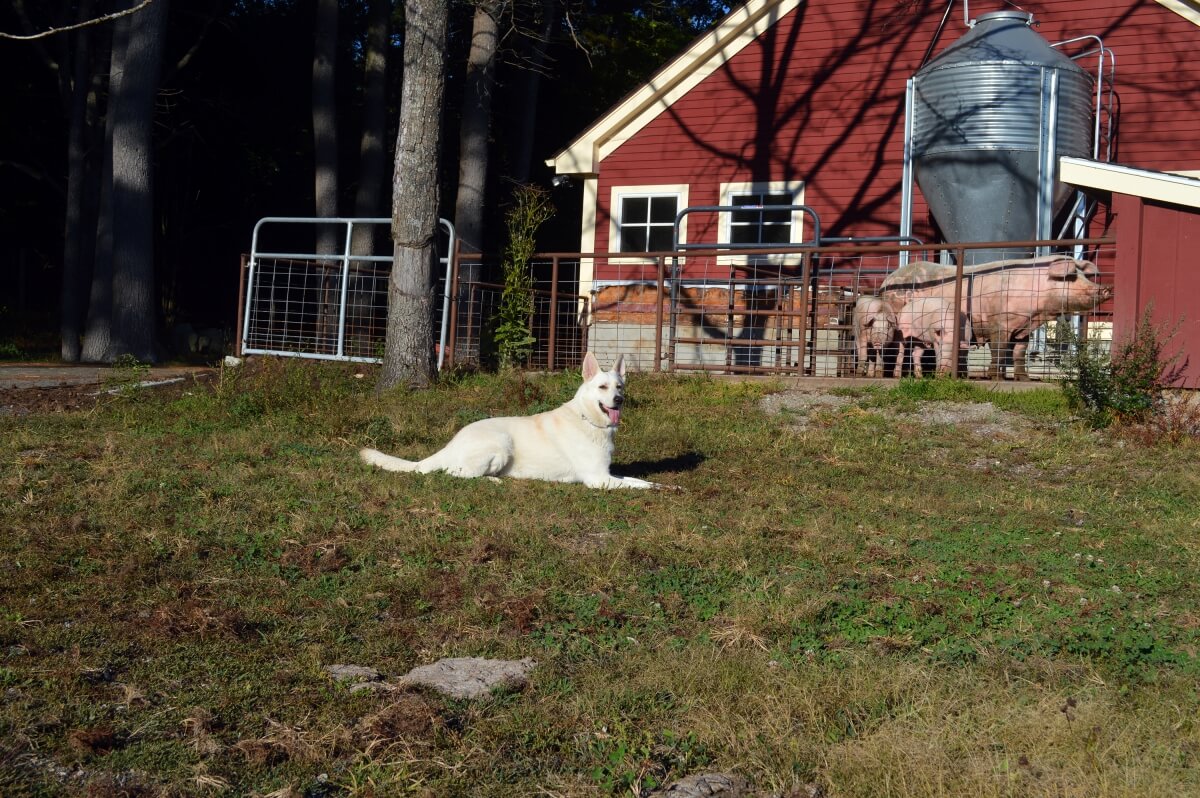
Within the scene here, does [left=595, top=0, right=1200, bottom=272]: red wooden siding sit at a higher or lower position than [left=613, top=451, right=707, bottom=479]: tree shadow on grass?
higher

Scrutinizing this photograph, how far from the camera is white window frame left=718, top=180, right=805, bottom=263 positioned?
18.9 m

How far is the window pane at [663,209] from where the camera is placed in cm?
1970

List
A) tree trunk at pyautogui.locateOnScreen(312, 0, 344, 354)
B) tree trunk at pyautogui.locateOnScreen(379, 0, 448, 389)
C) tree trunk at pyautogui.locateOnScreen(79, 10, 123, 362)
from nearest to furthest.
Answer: tree trunk at pyautogui.locateOnScreen(379, 0, 448, 389), tree trunk at pyautogui.locateOnScreen(79, 10, 123, 362), tree trunk at pyautogui.locateOnScreen(312, 0, 344, 354)

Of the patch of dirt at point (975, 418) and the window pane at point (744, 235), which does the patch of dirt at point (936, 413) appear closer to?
the patch of dirt at point (975, 418)

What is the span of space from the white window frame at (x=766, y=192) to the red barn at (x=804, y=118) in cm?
2

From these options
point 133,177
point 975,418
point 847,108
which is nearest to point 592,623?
point 975,418

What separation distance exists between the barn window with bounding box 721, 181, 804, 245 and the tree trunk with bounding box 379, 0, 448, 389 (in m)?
7.32

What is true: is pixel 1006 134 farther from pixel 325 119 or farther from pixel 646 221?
pixel 325 119

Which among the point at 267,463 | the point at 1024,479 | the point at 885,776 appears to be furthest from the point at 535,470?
the point at 885,776

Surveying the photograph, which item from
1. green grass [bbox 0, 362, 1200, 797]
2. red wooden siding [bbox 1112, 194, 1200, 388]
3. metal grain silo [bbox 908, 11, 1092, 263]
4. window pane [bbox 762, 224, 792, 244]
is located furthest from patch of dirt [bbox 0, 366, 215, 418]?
metal grain silo [bbox 908, 11, 1092, 263]

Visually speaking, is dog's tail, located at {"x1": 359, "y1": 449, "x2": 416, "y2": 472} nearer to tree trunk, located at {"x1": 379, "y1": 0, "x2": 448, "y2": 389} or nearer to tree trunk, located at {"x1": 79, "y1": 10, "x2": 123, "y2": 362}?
tree trunk, located at {"x1": 379, "y1": 0, "x2": 448, "y2": 389}

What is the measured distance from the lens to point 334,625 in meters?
4.85

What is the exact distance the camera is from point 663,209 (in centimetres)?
1977

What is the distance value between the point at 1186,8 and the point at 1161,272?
7.34 meters
